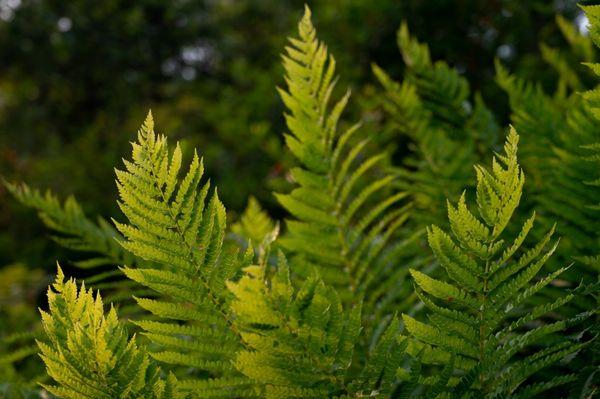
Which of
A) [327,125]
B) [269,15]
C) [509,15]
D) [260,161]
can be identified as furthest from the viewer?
[269,15]

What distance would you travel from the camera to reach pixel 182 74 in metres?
4.41

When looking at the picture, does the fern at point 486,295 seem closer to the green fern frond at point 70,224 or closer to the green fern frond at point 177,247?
the green fern frond at point 177,247

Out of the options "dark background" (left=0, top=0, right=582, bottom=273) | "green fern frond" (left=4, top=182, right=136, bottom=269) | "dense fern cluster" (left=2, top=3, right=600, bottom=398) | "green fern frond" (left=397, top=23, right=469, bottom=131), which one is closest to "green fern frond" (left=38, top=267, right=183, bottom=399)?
"dense fern cluster" (left=2, top=3, right=600, bottom=398)

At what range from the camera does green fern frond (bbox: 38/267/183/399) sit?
0.42m

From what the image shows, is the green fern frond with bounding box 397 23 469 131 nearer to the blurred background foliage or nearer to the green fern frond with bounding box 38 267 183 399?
the blurred background foliage

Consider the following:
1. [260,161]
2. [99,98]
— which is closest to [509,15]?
[260,161]

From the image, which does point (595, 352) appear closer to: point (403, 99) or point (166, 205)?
point (166, 205)

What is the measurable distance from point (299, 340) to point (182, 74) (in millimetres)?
4196

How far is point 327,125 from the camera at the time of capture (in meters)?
0.69

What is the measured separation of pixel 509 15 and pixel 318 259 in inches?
70.4

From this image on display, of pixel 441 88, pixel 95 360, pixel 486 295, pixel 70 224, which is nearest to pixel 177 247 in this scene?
pixel 95 360

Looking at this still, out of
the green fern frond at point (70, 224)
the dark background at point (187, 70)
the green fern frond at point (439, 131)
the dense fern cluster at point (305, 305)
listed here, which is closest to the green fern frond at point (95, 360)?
the dense fern cluster at point (305, 305)

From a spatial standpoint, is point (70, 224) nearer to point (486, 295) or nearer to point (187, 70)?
point (486, 295)

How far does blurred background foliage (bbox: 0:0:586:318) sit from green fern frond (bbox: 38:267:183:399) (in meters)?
1.27
